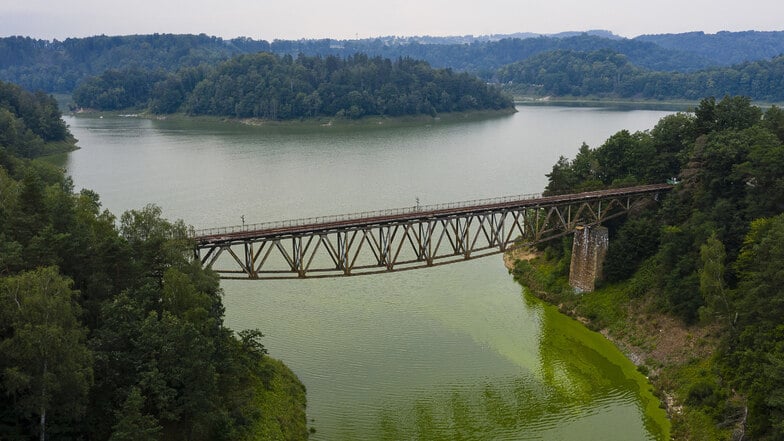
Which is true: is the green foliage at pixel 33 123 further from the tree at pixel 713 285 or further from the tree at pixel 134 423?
the tree at pixel 713 285

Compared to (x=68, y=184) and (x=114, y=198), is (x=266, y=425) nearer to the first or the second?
(x=68, y=184)

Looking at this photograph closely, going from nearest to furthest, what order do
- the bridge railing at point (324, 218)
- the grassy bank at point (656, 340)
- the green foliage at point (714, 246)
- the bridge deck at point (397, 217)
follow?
the green foliage at point (714, 246) → the grassy bank at point (656, 340) → the bridge deck at point (397, 217) → the bridge railing at point (324, 218)

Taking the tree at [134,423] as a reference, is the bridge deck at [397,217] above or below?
above

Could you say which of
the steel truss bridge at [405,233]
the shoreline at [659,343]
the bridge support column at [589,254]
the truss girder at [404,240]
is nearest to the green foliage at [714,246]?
the shoreline at [659,343]

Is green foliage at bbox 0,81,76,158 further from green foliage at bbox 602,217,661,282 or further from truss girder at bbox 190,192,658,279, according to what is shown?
green foliage at bbox 602,217,661,282

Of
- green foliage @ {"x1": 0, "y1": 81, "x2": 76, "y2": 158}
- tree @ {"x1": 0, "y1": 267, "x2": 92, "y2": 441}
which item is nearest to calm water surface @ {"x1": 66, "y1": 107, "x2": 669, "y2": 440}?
tree @ {"x1": 0, "y1": 267, "x2": 92, "y2": 441}

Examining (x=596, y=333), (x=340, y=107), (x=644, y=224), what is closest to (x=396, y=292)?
(x=596, y=333)
